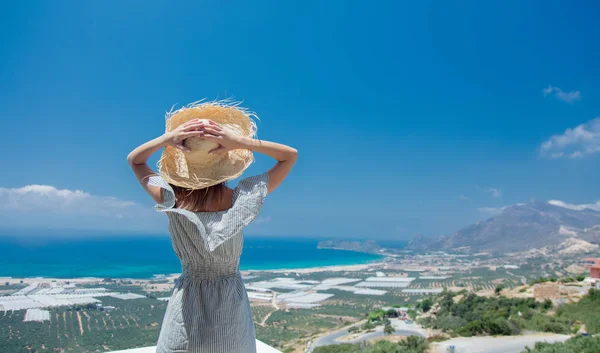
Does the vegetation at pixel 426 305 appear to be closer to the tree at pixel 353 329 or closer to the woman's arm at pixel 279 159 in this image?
the tree at pixel 353 329

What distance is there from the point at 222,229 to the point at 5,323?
553 cm

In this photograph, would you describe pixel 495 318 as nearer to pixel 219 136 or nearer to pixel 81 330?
pixel 81 330

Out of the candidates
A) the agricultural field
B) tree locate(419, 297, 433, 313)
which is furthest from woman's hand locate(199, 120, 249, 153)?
tree locate(419, 297, 433, 313)

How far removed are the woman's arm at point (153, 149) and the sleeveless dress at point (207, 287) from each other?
72 millimetres

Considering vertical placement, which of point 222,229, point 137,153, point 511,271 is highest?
point 137,153

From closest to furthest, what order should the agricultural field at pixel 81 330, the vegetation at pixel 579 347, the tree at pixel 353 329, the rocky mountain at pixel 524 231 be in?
the vegetation at pixel 579 347 < the agricultural field at pixel 81 330 < the tree at pixel 353 329 < the rocky mountain at pixel 524 231

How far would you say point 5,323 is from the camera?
15.8ft

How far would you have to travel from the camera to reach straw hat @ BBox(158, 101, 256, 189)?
0.90m

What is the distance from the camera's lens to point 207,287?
864 millimetres

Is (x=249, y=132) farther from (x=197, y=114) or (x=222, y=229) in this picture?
(x=222, y=229)

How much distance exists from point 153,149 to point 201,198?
163mm

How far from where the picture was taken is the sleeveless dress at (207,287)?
0.84m

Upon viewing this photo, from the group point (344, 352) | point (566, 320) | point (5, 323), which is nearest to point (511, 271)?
point (566, 320)

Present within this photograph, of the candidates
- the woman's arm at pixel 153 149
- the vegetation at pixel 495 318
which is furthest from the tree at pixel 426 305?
the woman's arm at pixel 153 149
